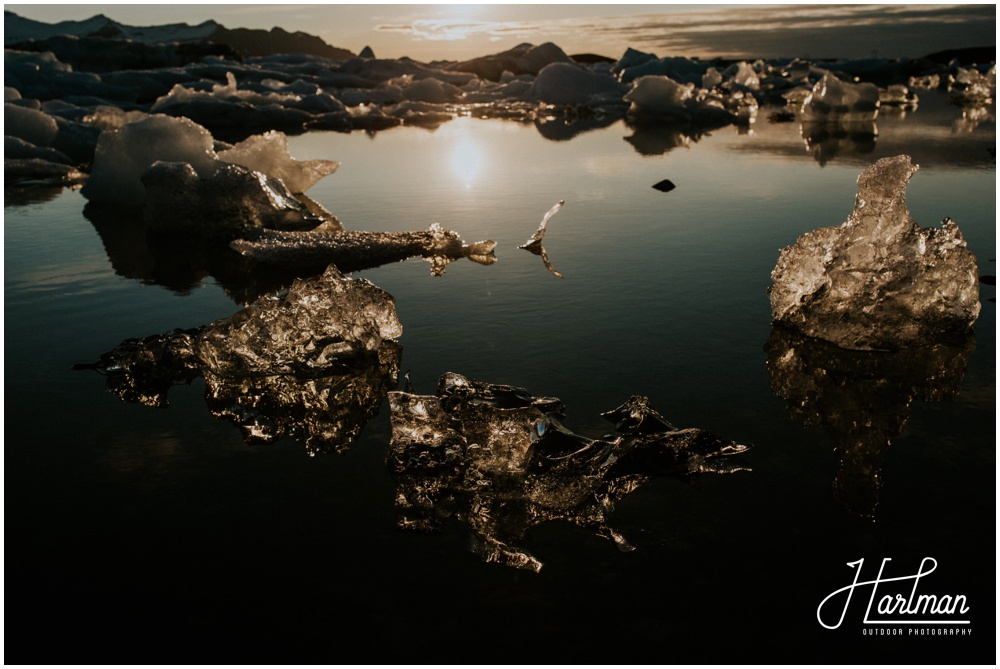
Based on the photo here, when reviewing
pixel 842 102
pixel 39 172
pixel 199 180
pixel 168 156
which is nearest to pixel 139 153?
pixel 168 156

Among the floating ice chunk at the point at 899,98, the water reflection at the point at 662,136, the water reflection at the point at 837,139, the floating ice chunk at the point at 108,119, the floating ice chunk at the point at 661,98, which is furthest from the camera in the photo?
the floating ice chunk at the point at 899,98

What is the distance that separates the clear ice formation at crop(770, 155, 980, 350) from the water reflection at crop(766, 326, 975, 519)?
8 cm

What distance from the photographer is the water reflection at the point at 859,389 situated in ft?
7.71

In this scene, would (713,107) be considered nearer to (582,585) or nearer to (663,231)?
(663,231)

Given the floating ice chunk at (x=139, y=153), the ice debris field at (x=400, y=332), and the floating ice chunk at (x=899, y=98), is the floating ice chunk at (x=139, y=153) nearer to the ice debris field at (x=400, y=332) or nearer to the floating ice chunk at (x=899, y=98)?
the ice debris field at (x=400, y=332)

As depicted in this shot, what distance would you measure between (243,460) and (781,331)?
7.70 ft

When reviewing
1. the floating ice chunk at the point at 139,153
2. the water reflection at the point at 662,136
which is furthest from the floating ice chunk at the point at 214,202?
the water reflection at the point at 662,136

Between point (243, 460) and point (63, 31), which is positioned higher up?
point (63, 31)

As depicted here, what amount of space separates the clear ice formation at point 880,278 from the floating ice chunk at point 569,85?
2008cm

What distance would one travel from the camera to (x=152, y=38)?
56.5 m

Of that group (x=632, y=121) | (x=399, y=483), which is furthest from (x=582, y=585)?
(x=632, y=121)

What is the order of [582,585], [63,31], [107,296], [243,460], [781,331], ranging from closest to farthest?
1. [582,585]
2. [243,460]
3. [781,331]
4. [107,296]
5. [63,31]

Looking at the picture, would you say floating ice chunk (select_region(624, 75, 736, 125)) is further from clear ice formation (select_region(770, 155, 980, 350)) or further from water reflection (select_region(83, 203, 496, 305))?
clear ice formation (select_region(770, 155, 980, 350))

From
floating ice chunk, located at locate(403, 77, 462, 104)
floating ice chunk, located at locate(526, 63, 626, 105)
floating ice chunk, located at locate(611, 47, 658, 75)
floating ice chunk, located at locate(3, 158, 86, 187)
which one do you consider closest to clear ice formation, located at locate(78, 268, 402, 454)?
A: floating ice chunk, located at locate(3, 158, 86, 187)
